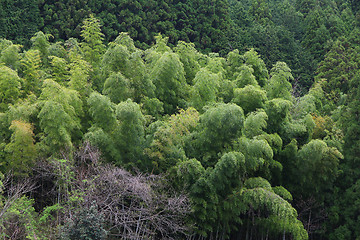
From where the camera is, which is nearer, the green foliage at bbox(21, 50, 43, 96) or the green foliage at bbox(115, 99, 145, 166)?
the green foliage at bbox(115, 99, 145, 166)

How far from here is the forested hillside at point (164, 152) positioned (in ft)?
37.1

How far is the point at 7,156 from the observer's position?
1239 centimetres

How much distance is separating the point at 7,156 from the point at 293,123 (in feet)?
31.2

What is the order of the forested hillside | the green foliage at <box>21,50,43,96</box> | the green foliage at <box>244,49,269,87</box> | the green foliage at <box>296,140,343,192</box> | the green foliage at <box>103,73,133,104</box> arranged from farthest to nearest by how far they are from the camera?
the green foliage at <box>244,49,269,87</box>
the green foliage at <box>21,50,43,96</box>
the green foliage at <box>296,140,343,192</box>
the green foliage at <box>103,73,133,104</box>
the forested hillside

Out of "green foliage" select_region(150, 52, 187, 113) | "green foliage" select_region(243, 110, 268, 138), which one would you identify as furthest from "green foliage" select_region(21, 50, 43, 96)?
"green foliage" select_region(243, 110, 268, 138)

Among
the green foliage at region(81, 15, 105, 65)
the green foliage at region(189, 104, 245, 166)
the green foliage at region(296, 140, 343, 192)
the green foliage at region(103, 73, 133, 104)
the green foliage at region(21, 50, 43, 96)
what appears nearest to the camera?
the green foliage at region(189, 104, 245, 166)

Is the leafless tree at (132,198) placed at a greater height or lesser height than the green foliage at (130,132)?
lesser

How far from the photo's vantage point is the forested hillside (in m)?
11.3

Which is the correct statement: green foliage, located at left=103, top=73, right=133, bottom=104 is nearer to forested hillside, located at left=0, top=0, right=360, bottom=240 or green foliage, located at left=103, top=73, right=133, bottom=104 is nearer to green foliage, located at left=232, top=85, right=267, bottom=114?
forested hillside, located at left=0, top=0, right=360, bottom=240

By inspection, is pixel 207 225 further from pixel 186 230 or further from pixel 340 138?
pixel 340 138

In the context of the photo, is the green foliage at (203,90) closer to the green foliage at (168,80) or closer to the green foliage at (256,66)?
the green foliage at (168,80)

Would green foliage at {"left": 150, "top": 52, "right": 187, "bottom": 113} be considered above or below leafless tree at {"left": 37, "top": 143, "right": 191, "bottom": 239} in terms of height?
above

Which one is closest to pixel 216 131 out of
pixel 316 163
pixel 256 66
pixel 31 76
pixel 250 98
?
pixel 250 98

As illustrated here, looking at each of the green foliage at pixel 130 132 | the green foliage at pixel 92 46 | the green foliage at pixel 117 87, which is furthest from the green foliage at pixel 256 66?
the green foliage at pixel 130 132
